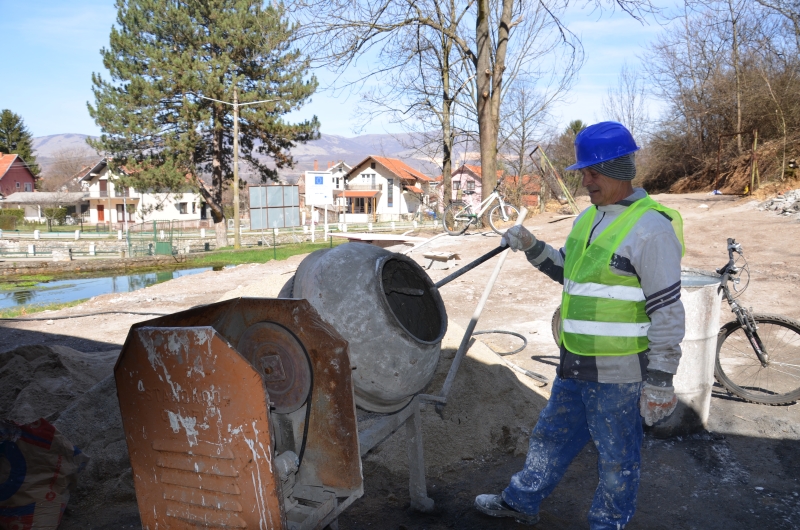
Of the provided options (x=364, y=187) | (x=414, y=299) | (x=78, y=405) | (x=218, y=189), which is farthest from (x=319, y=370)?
(x=364, y=187)

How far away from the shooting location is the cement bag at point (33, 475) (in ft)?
9.73

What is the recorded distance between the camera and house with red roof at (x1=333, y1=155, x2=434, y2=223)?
61062mm

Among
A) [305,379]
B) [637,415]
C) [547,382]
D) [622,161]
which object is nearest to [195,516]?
[305,379]

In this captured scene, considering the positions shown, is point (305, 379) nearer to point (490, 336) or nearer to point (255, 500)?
point (255, 500)

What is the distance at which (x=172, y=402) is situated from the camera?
87.0 inches

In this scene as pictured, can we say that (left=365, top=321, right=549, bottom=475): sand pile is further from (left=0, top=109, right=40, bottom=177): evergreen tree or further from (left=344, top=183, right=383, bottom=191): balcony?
(left=0, top=109, right=40, bottom=177): evergreen tree

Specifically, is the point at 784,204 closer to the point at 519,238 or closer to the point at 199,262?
the point at 519,238

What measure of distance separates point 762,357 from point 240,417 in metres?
4.43

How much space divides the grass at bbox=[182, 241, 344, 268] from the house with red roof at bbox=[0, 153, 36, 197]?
40.0m

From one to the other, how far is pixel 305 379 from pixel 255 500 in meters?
0.48

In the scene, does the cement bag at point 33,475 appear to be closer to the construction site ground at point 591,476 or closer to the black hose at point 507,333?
the construction site ground at point 591,476

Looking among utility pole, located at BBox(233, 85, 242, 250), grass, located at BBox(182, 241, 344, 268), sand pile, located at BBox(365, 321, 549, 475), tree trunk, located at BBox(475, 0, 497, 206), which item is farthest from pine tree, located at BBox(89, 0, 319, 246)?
sand pile, located at BBox(365, 321, 549, 475)

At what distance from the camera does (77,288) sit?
1736cm

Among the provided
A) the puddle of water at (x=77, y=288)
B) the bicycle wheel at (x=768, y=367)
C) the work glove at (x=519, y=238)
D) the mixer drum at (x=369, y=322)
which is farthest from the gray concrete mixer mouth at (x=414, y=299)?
the puddle of water at (x=77, y=288)
